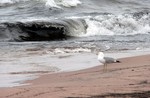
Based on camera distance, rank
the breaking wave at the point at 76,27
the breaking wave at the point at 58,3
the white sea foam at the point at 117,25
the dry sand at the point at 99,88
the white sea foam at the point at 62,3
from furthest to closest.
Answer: the breaking wave at the point at 58,3, the white sea foam at the point at 62,3, the white sea foam at the point at 117,25, the breaking wave at the point at 76,27, the dry sand at the point at 99,88

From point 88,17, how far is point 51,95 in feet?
53.6

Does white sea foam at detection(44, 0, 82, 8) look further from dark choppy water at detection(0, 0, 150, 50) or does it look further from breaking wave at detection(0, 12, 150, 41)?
breaking wave at detection(0, 12, 150, 41)

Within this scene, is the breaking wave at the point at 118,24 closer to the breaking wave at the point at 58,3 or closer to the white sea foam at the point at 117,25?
the white sea foam at the point at 117,25

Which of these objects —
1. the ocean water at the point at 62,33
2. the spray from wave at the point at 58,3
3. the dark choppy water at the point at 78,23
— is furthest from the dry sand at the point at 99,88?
the spray from wave at the point at 58,3

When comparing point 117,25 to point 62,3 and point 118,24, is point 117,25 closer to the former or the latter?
point 118,24

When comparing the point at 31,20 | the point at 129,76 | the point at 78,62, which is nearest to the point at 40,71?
the point at 78,62

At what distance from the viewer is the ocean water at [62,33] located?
10266 mm

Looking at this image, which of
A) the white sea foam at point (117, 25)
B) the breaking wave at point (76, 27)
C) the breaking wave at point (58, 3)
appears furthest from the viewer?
the breaking wave at point (58, 3)

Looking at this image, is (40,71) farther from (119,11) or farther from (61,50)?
(119,11)

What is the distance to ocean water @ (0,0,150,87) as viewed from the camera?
1027cm

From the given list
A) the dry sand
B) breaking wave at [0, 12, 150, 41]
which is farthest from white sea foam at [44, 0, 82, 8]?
the dry sand

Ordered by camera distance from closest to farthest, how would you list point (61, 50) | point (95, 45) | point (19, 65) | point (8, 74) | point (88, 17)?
point (8, 74) → point (19, 65) → point (61, 50) → point (95, 45) → point (88, 17)

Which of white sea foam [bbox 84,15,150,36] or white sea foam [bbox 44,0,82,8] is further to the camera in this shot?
white sea foam [bbox 44,0,82,8]

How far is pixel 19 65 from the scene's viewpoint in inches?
402
